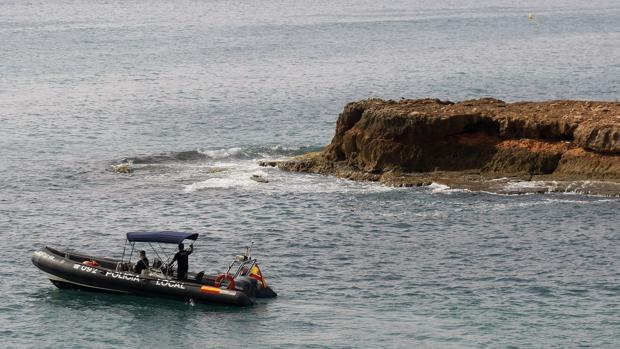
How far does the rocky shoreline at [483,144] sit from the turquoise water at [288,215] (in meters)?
1.79

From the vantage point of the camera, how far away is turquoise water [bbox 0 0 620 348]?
4269 cm

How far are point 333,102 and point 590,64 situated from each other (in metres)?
32.7

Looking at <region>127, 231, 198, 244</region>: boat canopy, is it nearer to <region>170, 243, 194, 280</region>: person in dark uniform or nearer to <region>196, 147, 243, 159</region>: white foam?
<region>170, 243, 194, 280</region>: person in dark uniform

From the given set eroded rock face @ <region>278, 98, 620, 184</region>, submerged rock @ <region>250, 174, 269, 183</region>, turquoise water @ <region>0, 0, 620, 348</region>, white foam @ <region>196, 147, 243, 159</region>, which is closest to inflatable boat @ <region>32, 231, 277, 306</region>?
turquoise water @ <region>0, 0, 620, 348</region>

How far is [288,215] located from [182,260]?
12.8m

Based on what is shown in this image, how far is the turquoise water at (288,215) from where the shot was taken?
140ft

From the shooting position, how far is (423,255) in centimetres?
5081

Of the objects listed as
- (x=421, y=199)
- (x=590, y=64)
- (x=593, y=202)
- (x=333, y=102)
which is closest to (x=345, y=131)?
(x=421, y=199)

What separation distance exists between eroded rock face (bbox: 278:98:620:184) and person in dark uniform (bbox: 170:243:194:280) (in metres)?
18.0

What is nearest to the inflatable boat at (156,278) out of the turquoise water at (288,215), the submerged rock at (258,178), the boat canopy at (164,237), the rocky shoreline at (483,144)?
the boat canopy at (164,237)

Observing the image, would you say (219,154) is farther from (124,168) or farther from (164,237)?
(164,237)

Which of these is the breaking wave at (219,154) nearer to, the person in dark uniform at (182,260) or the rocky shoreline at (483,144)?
the rocky shoreline at (483,144)

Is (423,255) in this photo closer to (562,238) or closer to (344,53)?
(562,238)

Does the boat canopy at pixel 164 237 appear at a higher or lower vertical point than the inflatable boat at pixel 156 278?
higher
